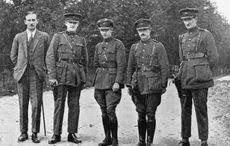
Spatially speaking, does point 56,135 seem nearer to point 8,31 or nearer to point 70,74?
point 70,74

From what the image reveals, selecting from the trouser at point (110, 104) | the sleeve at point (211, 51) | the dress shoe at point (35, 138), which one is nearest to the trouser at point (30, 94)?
the dress shoe at point (35, 138)

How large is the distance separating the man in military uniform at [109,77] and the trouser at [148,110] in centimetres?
37

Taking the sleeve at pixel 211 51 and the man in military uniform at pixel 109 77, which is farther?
the man in military uniform at pixel 109 77

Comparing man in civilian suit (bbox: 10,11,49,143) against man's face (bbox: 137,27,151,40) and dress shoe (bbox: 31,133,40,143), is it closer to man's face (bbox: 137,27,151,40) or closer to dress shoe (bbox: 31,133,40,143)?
dress shoe (bbox: 31,133,40,143)

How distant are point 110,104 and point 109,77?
461 millimetres

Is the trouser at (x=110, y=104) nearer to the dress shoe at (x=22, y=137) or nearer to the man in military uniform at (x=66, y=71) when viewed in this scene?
the man in military uniform at (x=66, y=71)

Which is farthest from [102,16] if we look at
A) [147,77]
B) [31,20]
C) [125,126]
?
[147,77]

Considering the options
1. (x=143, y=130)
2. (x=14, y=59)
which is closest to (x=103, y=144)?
(x=143, y=130)

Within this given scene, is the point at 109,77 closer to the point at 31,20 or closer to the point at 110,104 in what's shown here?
the point at 110,104

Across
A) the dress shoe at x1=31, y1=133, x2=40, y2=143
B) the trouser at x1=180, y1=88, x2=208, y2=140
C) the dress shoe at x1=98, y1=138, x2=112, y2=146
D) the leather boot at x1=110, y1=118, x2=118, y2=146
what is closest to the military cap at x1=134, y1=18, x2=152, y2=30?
the trouser at x1=180, y1=88, x2=208, y2=140

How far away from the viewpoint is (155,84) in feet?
20.4

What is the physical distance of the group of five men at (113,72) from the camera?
244 inches

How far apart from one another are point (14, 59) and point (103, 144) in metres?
2.28

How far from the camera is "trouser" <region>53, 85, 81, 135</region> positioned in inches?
260
